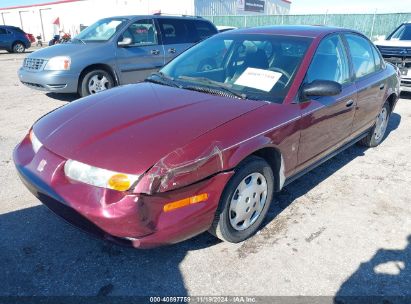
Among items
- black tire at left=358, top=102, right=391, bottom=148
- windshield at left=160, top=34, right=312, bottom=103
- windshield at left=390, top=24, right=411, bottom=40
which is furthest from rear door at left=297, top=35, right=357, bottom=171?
windshield at left=390, top=24, right=411, bottom=40

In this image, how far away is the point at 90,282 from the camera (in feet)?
7.85

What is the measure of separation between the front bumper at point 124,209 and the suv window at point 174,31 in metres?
5.99

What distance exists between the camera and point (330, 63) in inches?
140

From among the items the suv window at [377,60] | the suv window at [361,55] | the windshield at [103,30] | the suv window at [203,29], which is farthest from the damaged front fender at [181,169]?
the suv window at [203,29]

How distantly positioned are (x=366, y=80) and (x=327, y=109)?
1.10 meters

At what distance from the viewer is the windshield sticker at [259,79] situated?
310 centimetres

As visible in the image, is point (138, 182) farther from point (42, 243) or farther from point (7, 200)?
point (7, 200)

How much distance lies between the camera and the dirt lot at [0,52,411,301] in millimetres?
2395

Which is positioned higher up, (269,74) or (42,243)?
(269,74)

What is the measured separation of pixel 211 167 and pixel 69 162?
932 millimetres

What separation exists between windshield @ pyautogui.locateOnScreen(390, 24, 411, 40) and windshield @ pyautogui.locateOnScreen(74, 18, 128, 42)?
6.81 metres

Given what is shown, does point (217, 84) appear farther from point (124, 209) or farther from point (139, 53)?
point (139, 53)

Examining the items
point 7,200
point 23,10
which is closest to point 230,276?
point 7,200

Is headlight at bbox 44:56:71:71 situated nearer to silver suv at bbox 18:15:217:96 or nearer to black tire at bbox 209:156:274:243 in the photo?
silver suv at bbox 18:15:217:96
